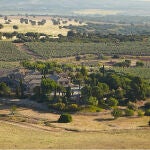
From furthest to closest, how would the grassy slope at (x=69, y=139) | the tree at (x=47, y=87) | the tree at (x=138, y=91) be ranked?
the tree at (x=138, y=91)
the tree at (x=47, y=87)
the grassy slope at (x=69, y=139)

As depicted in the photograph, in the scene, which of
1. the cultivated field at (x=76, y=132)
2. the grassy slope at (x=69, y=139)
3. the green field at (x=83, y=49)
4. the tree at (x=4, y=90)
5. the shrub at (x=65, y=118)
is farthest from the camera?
the green field at (x=83, y=49)

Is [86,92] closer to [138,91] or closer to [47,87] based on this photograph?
[47,87]

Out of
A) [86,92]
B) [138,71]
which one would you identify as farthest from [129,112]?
[138,71]

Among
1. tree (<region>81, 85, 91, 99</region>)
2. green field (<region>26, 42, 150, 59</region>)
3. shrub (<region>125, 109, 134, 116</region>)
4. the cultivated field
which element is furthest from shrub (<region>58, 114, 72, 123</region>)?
green field (<region>26, 42, 150, 59</region>)

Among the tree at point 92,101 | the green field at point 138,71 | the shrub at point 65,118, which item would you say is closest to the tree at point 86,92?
the tree at point 92,101

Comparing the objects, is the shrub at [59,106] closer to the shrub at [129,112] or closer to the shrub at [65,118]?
the shrub at [65,118]

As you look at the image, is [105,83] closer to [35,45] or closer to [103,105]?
[103,105]

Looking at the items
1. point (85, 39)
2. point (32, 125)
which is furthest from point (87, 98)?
point (85, 39)

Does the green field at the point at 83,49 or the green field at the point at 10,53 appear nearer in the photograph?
the green field at the point at 10,53
